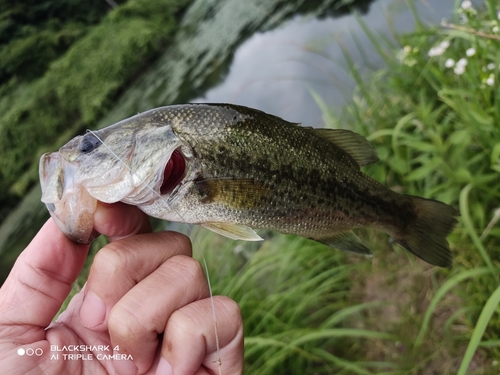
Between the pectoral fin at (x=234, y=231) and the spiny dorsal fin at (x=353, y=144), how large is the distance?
25.8 inches

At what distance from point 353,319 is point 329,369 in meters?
0.61

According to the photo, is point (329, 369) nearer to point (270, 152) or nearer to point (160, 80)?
point (270, 152)

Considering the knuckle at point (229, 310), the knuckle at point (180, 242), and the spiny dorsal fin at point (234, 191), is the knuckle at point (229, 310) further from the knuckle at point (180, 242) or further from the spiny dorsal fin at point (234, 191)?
the spiny dorsal fin at point (234, 191)

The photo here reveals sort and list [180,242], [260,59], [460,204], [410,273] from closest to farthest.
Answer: [180,242] < [460,204] < [410,273] < [260,59]

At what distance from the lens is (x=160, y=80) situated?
19266 mm

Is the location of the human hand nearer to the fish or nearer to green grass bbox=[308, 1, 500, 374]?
the fish

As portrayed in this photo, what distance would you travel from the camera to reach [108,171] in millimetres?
1610

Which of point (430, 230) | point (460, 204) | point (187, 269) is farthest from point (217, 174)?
point (460, 204)

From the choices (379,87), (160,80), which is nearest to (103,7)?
(160,80)

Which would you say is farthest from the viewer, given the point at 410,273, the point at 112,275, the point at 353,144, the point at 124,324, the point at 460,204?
the point at 410,273

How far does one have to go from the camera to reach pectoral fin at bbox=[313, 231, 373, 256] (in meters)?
2.02

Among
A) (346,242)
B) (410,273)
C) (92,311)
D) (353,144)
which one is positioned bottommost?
(410,273)

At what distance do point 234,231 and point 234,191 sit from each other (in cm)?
19

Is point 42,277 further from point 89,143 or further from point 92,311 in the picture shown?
point 89,143
